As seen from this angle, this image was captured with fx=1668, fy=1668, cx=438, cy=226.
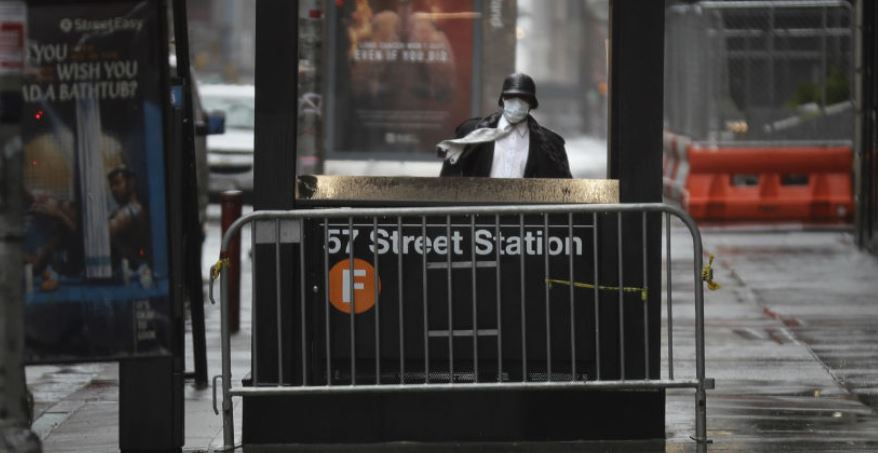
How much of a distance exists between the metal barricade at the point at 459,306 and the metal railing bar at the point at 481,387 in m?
0.01

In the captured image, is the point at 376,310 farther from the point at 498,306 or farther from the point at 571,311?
the point at 571,311

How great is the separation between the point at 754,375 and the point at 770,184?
10.3 m

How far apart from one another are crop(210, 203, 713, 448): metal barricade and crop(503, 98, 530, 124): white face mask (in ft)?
3.76

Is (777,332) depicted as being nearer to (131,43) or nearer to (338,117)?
(338,117)

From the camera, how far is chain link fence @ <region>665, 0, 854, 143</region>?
20.8 metres

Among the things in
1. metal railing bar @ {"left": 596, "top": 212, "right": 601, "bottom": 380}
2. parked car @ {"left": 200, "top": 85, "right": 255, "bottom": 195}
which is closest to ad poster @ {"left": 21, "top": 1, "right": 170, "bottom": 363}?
metal railing bar @ {"left": 596, "top": 212, "right": 601, "bottom": 380}

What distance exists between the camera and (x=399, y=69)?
46.6 ft

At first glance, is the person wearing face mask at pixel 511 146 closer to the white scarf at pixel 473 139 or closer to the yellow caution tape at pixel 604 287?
the white scarf at pixel 473 139

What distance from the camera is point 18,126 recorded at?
6.29 meters

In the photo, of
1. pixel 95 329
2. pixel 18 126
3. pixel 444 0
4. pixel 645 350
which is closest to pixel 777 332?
pixel 444 0

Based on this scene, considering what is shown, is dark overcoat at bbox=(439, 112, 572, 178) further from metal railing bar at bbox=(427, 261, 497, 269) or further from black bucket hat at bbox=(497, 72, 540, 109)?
metal railing bar at bbox=(427, 261, 497, 269)

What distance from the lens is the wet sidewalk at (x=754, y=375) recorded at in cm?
836

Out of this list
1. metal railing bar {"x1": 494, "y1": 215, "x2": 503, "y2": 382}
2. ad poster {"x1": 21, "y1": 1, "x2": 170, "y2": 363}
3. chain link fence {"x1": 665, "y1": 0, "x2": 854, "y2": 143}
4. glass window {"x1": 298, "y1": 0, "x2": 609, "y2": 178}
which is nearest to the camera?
ad poster {"x1": 21, "y1": 1, "x2": 170, "y2": 363}

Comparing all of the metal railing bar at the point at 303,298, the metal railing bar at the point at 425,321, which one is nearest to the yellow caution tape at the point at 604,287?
the metal railing bar at the point at 425,321
